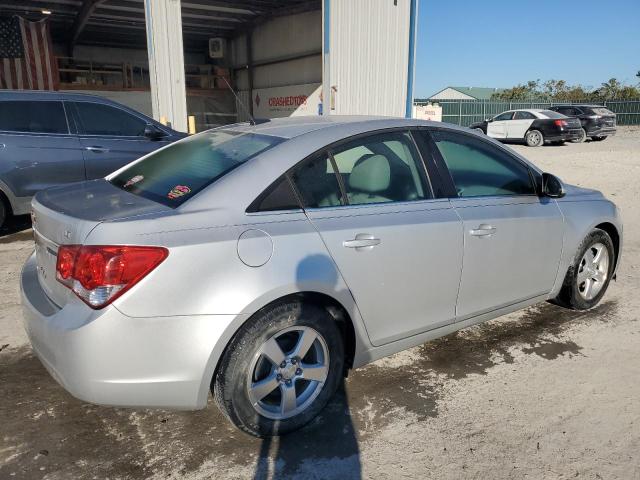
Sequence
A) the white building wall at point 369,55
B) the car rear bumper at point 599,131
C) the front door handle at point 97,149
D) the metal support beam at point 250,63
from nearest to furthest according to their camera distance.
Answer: the front door handle at point 97,149 → the white building wall at point 369,55 → the metal support beam at point 250,63 → the car rear bumper at point 599,131

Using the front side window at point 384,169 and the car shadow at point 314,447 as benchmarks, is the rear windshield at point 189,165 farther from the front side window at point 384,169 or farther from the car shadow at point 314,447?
the car shadow at point 314,447

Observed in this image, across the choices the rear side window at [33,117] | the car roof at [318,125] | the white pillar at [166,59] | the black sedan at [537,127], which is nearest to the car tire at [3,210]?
the rear side window at [33,117]

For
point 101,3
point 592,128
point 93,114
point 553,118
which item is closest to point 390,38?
point 93,114

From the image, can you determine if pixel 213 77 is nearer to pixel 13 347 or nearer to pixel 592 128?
pixel 592 128

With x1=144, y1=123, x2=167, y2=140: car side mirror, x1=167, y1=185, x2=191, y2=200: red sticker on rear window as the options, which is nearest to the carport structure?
x1=144, y1=123, x2=167, y2=140: car side mirror

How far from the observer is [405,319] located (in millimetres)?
3039

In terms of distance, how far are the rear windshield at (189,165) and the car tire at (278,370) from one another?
727mm

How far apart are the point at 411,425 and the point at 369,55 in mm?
10633

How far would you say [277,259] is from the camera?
97.4 inches

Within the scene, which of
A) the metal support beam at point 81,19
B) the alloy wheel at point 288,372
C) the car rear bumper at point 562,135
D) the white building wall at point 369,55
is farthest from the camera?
the car rear bumper at point 562,135

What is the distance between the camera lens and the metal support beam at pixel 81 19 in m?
16.0

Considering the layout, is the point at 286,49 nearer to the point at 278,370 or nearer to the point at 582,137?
the point at 582,137

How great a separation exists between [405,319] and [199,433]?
128 centimetres

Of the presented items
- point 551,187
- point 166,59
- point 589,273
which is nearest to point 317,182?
point 551,187
